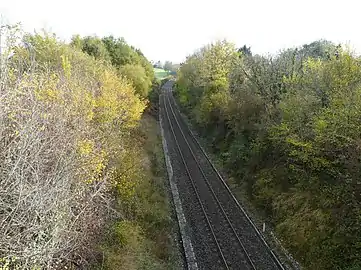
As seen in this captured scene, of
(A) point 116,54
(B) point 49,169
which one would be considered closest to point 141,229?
(B) point 49,169

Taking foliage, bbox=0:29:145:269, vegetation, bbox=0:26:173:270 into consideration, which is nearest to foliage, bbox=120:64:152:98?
vegetation, bbox=0:26:173:270

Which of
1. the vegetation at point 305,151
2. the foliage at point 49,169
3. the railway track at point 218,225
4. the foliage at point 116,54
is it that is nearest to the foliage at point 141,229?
the foliage at point 49,169

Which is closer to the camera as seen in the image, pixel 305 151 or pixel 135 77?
pixel 305 151

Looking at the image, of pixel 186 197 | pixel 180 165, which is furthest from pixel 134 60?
pixel 186 197

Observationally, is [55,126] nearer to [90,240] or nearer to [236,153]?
[90,240]

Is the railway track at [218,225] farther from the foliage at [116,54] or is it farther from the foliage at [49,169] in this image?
the foliage at [116,54]

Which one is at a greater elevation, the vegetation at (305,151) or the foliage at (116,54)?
the foliage at (116,54)

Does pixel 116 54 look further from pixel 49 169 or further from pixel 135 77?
pixel 49 169
